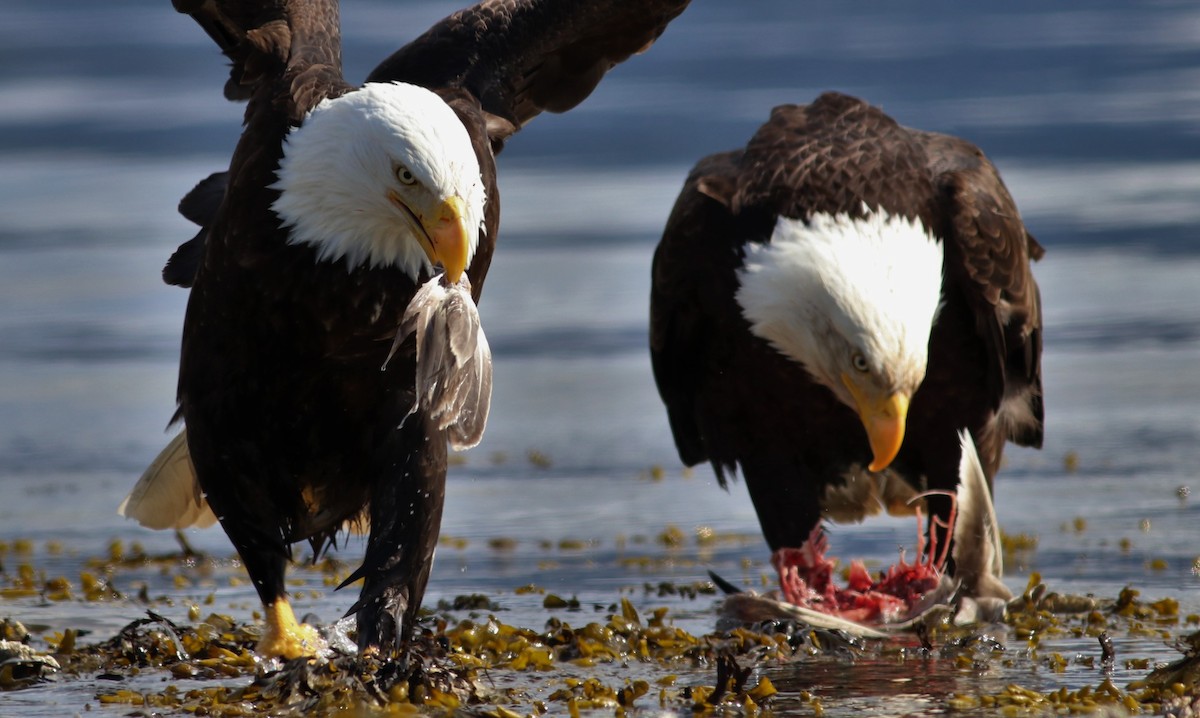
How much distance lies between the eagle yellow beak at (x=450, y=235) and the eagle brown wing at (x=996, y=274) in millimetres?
1923

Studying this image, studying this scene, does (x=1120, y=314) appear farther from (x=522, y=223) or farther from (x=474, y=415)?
(x=474, y=415)

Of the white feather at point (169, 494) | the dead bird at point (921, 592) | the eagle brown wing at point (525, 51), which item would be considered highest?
the eagle brown wing at point (525, 51)

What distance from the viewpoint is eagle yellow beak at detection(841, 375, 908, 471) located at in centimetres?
540

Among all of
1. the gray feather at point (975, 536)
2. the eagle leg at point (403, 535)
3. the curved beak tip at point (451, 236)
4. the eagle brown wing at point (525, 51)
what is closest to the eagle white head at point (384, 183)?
the curved beak tip at point (451, 236)

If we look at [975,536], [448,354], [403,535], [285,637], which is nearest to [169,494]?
[285,637]

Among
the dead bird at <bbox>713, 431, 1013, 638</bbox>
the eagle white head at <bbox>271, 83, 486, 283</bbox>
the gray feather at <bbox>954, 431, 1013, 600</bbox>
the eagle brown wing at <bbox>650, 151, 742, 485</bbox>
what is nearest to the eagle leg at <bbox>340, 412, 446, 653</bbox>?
the eagle white head at <bbox>271, 83, 486, 283</bbox>

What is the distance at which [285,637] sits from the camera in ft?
15.9

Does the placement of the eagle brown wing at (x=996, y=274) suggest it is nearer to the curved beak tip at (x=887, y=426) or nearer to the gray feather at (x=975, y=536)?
the gray feather at (x=975, y=536)

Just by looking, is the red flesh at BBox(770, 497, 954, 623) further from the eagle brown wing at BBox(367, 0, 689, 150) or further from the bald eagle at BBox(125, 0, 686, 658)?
the eagle brown wing at BBox(367, 0, 689, 150)

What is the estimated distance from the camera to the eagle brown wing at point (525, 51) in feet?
17.7

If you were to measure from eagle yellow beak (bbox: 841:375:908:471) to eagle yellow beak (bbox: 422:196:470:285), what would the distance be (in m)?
1.50

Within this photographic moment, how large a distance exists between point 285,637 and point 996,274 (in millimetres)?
2234

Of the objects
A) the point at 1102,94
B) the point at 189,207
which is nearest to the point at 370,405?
the point at 189,207

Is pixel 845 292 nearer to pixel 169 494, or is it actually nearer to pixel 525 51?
pixel 525 51
